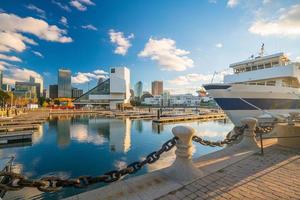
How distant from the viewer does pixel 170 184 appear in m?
3.66

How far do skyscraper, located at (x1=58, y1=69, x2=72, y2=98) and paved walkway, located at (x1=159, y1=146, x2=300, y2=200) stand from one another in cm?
18643

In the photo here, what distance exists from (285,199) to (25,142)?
2192 cm

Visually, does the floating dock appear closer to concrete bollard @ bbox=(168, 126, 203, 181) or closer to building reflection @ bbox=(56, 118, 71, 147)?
building reflection @ bbox=(56, 118, 71, 147)

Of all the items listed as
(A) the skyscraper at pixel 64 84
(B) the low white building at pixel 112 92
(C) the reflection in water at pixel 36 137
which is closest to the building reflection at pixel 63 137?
(C) the reflection in water at pixel 36 137

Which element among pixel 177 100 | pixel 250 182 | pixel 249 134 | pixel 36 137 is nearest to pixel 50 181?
pixel 250 182

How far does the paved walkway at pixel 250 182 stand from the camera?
10.8 feet

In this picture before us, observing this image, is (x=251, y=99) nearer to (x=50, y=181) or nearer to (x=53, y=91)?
(x=50, y=181)

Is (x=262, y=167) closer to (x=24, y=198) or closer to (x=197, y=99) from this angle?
(x=24, y=198)

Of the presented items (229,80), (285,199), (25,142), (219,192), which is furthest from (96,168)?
(229,80)

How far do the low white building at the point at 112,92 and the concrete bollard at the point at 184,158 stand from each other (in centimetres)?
9317

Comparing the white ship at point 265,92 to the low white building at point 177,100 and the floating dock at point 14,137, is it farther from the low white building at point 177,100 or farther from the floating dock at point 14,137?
the low white building at point 177,100

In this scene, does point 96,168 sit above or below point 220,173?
below

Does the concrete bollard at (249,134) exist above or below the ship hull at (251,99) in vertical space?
below

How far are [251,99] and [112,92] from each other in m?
85.1
